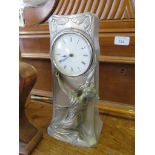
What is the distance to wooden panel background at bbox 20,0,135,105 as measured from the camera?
872 mm

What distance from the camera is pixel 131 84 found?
2.97 ft

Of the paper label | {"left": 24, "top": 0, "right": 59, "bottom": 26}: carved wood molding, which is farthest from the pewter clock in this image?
{"left": 24, "top": 0, "right": 59, "bottom": 26}: carved wood molding

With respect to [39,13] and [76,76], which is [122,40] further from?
[39,13]

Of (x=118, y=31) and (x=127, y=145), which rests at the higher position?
(x=118, y=31)

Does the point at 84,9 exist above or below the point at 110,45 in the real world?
above

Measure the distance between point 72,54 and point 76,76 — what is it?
3.0 inches

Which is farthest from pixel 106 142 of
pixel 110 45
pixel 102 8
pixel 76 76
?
pixel 102 8

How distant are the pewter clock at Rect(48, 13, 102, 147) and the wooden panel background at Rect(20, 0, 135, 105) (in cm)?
26

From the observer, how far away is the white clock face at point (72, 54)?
2.11 ft

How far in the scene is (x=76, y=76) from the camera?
67 centimetres
